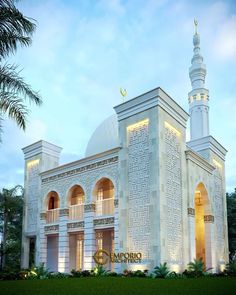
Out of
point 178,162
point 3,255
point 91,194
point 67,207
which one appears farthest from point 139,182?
point 3,255

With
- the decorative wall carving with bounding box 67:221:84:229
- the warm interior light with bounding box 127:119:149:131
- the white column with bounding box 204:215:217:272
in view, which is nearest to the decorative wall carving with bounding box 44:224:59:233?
the decorative wall carving with bounding box 67:221:84:229

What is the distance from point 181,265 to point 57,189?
9.46 meters

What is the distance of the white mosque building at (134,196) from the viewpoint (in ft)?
57.7

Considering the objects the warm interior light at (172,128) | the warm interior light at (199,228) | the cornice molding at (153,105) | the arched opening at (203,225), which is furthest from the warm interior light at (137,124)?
the warm interior light at (199,228)

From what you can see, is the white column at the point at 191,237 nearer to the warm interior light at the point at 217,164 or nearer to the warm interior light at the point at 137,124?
the warm interior light at the point at 137,124

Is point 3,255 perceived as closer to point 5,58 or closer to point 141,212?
point 141,212

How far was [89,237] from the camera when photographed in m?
20.6

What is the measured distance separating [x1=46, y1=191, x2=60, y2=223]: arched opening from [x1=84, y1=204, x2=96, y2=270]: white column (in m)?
3.23

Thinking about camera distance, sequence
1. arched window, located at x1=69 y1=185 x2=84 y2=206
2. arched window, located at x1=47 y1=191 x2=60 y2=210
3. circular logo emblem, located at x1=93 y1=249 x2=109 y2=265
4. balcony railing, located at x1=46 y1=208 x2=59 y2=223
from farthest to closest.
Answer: arched window, located at x1=47 y1=191 x2=60 y2=210 → arched window, located at x1=69 y1=185 x2=84 y2=206 → balcony railing, located at x1=46 y1=208 x2=59 y2=223 → circular logo emblem, located at x1=93 y1=249 x2=109 y2=265

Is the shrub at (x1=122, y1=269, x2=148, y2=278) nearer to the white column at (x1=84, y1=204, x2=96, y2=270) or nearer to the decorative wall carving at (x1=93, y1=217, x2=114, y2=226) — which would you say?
the decorative wall carving at (x1=93, y1=217, x2=114, y2=226)

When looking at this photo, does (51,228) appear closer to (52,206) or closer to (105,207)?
(52,206)

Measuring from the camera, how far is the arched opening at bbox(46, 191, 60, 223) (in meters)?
23.9

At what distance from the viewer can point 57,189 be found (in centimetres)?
2392

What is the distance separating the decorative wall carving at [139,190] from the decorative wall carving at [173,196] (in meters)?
0.99
